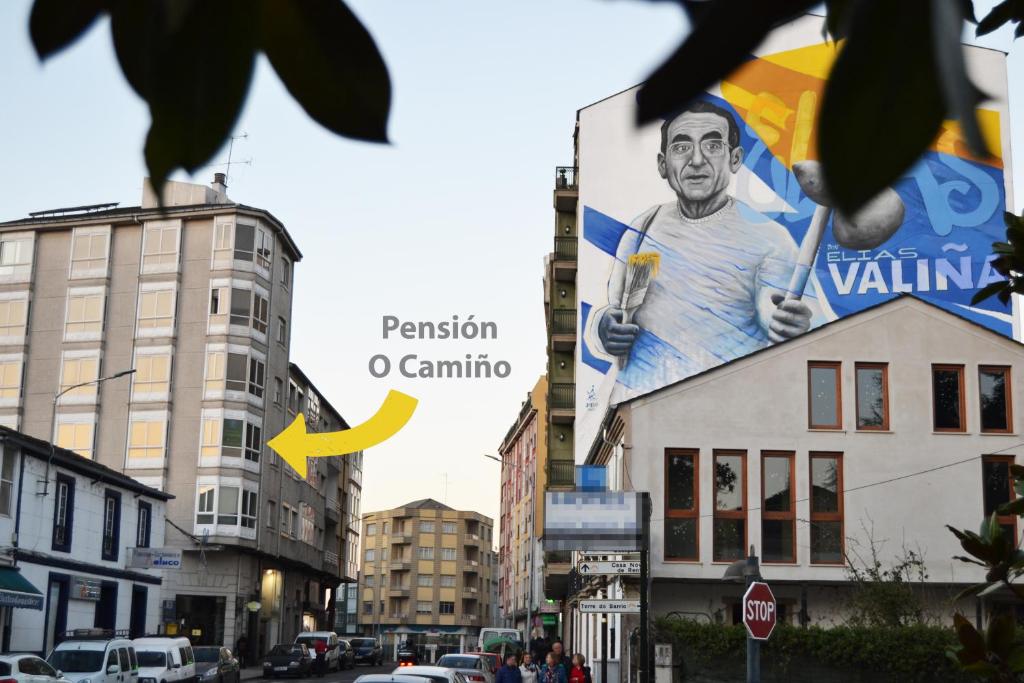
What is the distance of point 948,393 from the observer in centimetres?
2923

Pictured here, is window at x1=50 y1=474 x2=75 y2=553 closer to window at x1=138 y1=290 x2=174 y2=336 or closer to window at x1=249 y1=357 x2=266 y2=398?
window at x1=138 y1=290 x2=174 y2=336

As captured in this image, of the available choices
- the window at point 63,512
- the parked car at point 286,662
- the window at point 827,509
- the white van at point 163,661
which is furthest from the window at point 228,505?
the window at point 827,509

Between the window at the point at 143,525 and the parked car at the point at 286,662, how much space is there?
771cm

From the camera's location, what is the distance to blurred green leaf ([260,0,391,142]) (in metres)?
0.97

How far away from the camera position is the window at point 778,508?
28406 millimetres

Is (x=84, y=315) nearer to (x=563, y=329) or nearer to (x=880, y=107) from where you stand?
(x=563, y=329)

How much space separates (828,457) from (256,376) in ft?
108

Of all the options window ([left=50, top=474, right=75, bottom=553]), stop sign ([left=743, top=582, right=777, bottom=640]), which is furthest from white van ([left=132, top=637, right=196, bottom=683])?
stop sign ([left=743, top=582, right=777, bottom=640])

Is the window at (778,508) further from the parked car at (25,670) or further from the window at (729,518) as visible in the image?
the parked car at (25,670)

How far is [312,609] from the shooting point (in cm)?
7494

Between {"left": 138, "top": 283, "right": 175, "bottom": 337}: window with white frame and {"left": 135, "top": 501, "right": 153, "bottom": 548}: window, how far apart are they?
12.5 m

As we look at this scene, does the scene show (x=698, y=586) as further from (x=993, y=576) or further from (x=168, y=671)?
(x=993, y=576)

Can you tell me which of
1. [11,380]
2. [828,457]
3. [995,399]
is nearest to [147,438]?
[11,380]

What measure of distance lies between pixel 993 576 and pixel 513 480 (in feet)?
303
